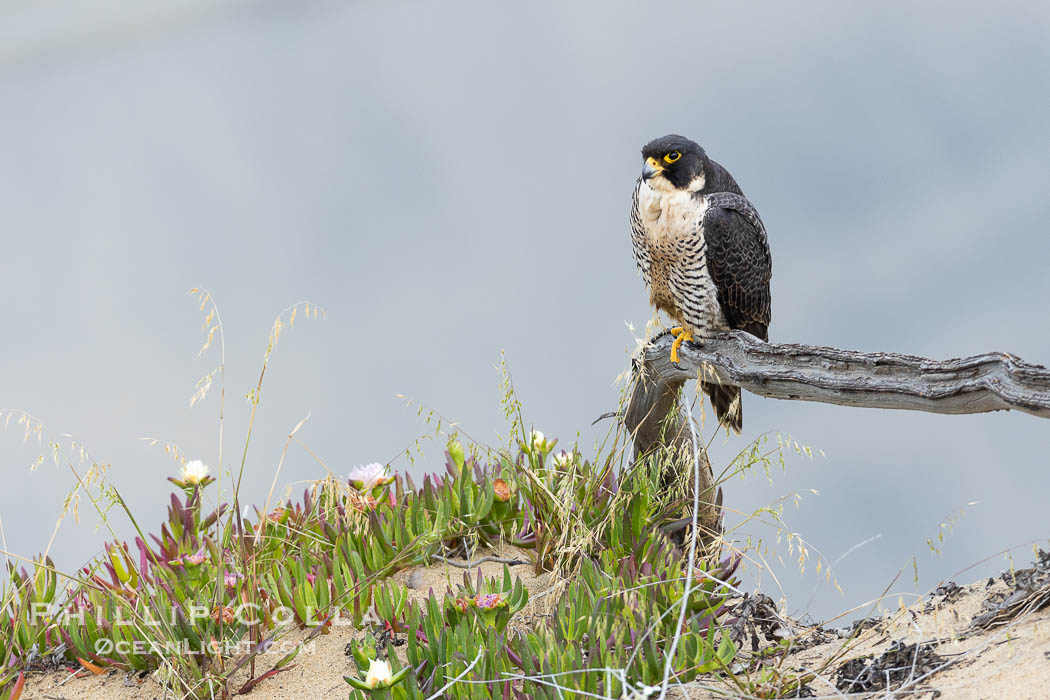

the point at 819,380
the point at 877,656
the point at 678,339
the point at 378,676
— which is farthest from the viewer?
the point at 678,339

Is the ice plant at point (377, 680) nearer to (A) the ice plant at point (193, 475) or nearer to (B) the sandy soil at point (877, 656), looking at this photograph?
(B) the sandy soil at point (877, 656)

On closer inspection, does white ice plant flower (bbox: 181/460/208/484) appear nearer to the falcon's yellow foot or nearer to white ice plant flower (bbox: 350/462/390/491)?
white ice plant flower (bbox: 350/462/390/491)

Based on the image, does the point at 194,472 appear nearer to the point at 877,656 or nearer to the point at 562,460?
the point at 562,460

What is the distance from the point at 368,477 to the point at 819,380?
2.00 m

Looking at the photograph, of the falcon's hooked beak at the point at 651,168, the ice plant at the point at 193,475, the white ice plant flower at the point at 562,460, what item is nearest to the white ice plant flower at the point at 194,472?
the ice plant at the point at 193,475

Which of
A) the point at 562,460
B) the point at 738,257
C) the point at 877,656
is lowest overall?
the point at 877,656

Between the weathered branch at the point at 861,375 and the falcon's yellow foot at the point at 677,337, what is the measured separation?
0.13 ft

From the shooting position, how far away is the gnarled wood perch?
128 inches

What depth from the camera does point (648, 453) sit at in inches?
187

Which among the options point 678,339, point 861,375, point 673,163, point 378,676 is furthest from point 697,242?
point 378,676

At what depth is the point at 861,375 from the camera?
372 centimetres

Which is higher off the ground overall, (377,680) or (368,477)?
(368,477)

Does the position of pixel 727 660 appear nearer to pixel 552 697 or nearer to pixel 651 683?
pixel 651 683

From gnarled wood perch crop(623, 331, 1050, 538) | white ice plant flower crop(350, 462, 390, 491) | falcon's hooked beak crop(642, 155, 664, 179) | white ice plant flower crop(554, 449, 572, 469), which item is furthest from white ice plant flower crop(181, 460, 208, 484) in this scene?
falcon's hooked beak crop(642, 155, 664, 179)
